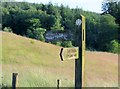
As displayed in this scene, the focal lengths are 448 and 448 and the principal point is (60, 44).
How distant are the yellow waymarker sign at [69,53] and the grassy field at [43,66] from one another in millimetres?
4886

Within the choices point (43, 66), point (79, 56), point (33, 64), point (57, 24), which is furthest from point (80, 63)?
point (57, 24)

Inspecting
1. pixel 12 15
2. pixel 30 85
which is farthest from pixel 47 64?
pixel 12 15

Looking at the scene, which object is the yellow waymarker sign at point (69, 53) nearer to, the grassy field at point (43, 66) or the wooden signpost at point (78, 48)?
the wooden signpost at point (78, 48)

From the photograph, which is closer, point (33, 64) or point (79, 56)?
point (79, 56)

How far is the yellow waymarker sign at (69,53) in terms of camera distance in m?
5.14

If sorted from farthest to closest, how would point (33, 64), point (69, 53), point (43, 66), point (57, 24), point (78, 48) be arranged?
point (57, 24)
point (43, 66)
point (33, 64)
point (78, 48)
point (69, 53)

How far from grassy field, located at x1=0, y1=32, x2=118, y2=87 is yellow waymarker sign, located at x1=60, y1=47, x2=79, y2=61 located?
4.89 meters

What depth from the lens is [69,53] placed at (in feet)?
17.2

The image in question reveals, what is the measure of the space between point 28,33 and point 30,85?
25.0 meters

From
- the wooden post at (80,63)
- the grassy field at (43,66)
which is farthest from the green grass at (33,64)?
the wooden post at (80,63)

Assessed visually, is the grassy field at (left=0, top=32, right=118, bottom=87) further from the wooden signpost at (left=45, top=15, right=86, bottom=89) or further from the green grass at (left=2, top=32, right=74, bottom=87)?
the wooden signpost at (left=45, top=15, right=86, bottom=89)

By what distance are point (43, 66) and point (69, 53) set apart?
11232mm

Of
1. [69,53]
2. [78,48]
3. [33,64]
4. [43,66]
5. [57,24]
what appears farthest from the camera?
[57,24]

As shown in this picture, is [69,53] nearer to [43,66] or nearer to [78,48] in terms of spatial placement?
[78,48]
